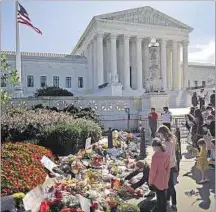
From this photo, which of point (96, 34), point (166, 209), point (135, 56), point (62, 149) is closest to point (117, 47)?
point (135, 56)

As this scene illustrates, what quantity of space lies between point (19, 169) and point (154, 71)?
39.5 ft

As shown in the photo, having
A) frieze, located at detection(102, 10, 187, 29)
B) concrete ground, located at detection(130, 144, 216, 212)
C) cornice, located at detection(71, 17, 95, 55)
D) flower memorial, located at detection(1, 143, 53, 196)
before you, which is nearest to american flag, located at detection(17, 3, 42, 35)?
concrete ground, located at detection(130, 144, 216, 212)

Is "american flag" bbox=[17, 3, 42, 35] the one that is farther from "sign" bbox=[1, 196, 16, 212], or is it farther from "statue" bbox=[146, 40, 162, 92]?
"sign" bbox=[1, 196, 16, 212]

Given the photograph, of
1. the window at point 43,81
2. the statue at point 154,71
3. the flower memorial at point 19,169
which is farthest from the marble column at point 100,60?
the flower memorial at point 19,169

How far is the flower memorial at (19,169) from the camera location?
5848 mm

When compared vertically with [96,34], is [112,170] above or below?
below

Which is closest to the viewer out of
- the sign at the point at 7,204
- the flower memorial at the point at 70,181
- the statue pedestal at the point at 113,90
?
the sign at the point at 7,204

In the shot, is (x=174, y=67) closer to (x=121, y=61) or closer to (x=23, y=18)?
(x=121, y=61)

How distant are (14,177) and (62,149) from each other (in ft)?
15.7

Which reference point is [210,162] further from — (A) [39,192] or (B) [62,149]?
(A) [39,192]

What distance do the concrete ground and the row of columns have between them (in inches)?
1483

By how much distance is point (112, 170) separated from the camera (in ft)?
29.3

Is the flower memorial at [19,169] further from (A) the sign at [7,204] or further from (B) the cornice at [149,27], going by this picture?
(B) the cornice at [149,27]

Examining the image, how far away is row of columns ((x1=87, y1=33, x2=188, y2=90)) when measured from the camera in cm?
4944
